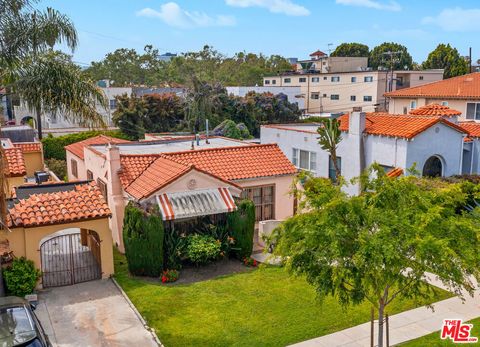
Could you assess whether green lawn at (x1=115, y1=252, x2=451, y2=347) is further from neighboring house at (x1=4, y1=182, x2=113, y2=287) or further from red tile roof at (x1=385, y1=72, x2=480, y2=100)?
red tile roof at (x1=385, y1=72, x2=480, y2=100)

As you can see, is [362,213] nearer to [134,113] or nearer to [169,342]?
[169,342]

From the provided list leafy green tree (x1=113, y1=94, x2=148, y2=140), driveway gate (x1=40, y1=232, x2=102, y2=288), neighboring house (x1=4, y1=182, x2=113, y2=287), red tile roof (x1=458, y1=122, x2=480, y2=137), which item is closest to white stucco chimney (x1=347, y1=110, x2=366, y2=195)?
red tile roof (x1=458, y1=122, x2=480, y2=137)

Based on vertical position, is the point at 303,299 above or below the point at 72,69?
below

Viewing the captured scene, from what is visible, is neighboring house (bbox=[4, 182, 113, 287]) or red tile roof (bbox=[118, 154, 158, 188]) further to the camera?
red tile roof (bbox=[118, 154, 158, 188])

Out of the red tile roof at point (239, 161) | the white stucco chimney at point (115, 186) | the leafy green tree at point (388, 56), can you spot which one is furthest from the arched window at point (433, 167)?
the leafy green tree at point (388, 56)

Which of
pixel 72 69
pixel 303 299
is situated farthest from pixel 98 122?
pixel 303 299

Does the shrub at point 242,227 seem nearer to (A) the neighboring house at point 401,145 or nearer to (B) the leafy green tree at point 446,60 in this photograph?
(A) the neighboring house at point 401,145
